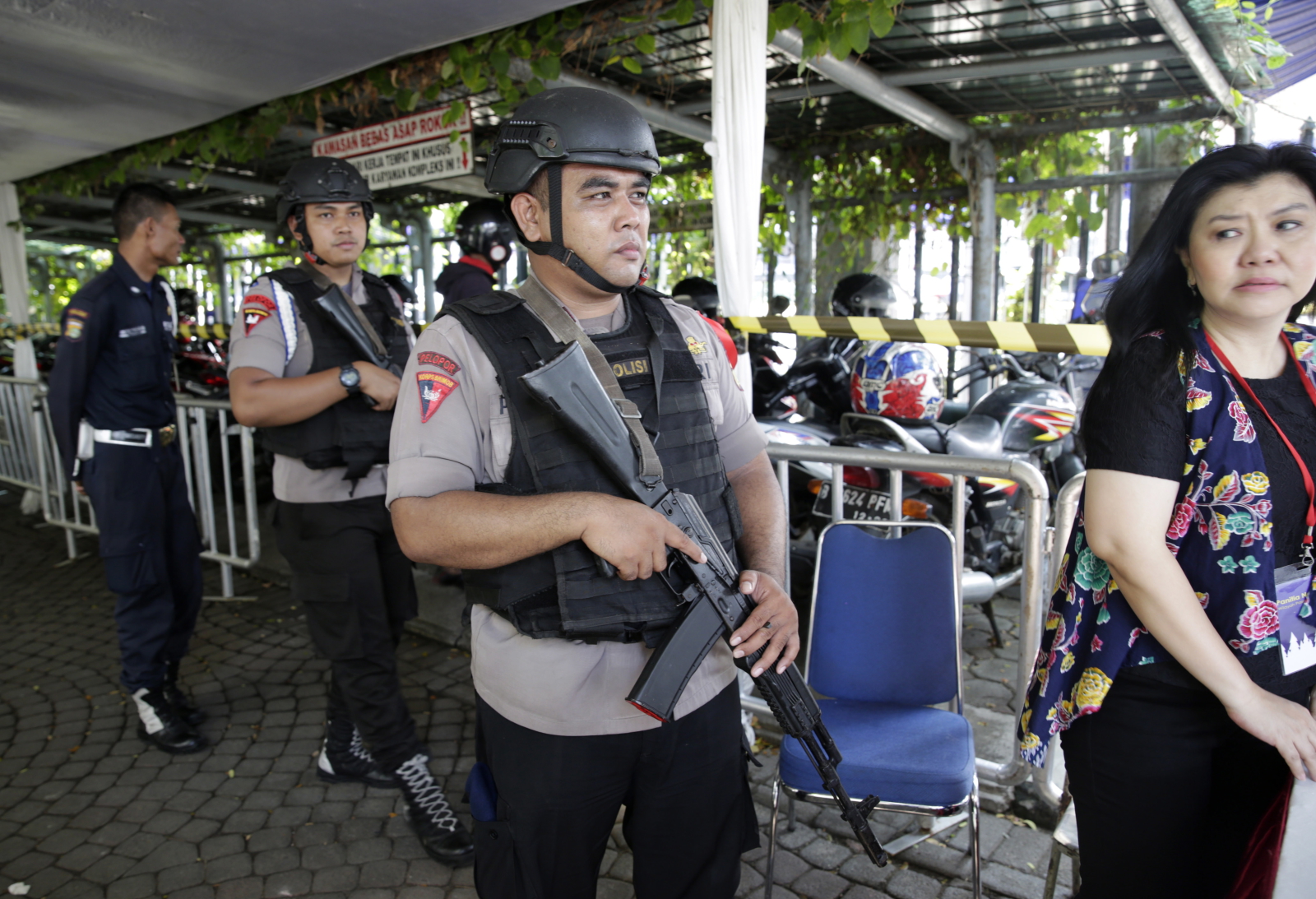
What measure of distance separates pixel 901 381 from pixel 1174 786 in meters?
3.09

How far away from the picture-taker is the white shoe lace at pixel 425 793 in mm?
2682

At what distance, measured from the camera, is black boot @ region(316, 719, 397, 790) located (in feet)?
9.96

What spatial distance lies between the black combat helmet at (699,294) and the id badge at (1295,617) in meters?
4.45

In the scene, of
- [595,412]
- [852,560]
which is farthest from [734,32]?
[595,412]

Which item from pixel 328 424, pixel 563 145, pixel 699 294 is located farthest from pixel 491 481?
pixel 699 294

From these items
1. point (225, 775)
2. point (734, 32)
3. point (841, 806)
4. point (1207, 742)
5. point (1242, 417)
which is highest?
point (734, 32)

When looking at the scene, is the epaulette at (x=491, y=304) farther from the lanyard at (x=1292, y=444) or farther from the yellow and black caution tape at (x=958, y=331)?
the yellow and black caution tape at (x=958, y=331)

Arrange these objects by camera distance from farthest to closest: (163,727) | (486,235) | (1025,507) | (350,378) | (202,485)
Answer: (202,485), (486,235), (163,727), (350,378), (1025,507)

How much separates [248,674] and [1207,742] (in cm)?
400

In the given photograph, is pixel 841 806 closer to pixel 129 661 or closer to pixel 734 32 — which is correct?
pixel 734 32

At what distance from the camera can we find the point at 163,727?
3.31 meters

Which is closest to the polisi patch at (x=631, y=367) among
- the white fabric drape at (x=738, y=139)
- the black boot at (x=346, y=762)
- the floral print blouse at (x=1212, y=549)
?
the floral print blouse at (x=1212, y=549)

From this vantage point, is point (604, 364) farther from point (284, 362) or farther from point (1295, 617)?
point (284, 362)

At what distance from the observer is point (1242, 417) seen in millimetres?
1478
